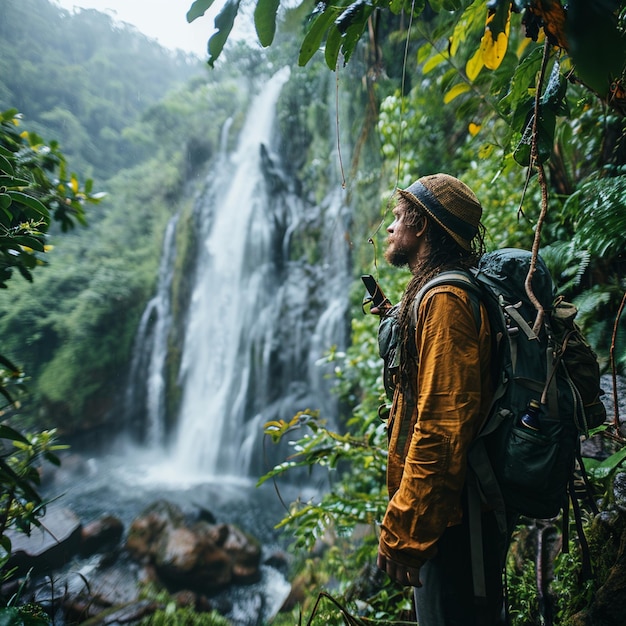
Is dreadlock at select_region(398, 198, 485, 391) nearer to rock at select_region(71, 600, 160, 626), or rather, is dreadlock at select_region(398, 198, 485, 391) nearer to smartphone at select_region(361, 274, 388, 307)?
smartphone at select_region(361, 274, 388, 307)

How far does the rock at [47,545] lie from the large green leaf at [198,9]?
8.67 feet

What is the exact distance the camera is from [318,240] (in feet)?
32.4

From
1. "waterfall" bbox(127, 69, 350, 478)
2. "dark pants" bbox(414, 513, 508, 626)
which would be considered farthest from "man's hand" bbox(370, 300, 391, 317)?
"waterfall" bbox(127, 69, 350, 478)

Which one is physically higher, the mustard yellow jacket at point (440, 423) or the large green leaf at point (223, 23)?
the large green leaf at point (223, 23)

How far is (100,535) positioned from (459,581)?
17.8ft

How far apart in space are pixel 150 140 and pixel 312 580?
18.3 metres

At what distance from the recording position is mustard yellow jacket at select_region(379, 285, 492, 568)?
1.03 m

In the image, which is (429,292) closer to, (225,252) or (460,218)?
(460,218)

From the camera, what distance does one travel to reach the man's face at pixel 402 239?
53.7 inches

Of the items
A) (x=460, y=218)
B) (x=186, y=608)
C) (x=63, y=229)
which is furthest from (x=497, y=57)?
(x=186, y=608)

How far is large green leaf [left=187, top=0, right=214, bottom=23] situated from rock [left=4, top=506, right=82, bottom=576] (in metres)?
2.64

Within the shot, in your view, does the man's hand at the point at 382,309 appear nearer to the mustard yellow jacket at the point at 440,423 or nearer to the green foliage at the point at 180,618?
the mustard yellow jacket at the point at 440,423

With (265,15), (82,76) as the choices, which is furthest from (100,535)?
(82,76)

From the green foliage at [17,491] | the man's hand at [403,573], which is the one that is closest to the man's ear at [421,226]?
the man's hand at [403,573]
